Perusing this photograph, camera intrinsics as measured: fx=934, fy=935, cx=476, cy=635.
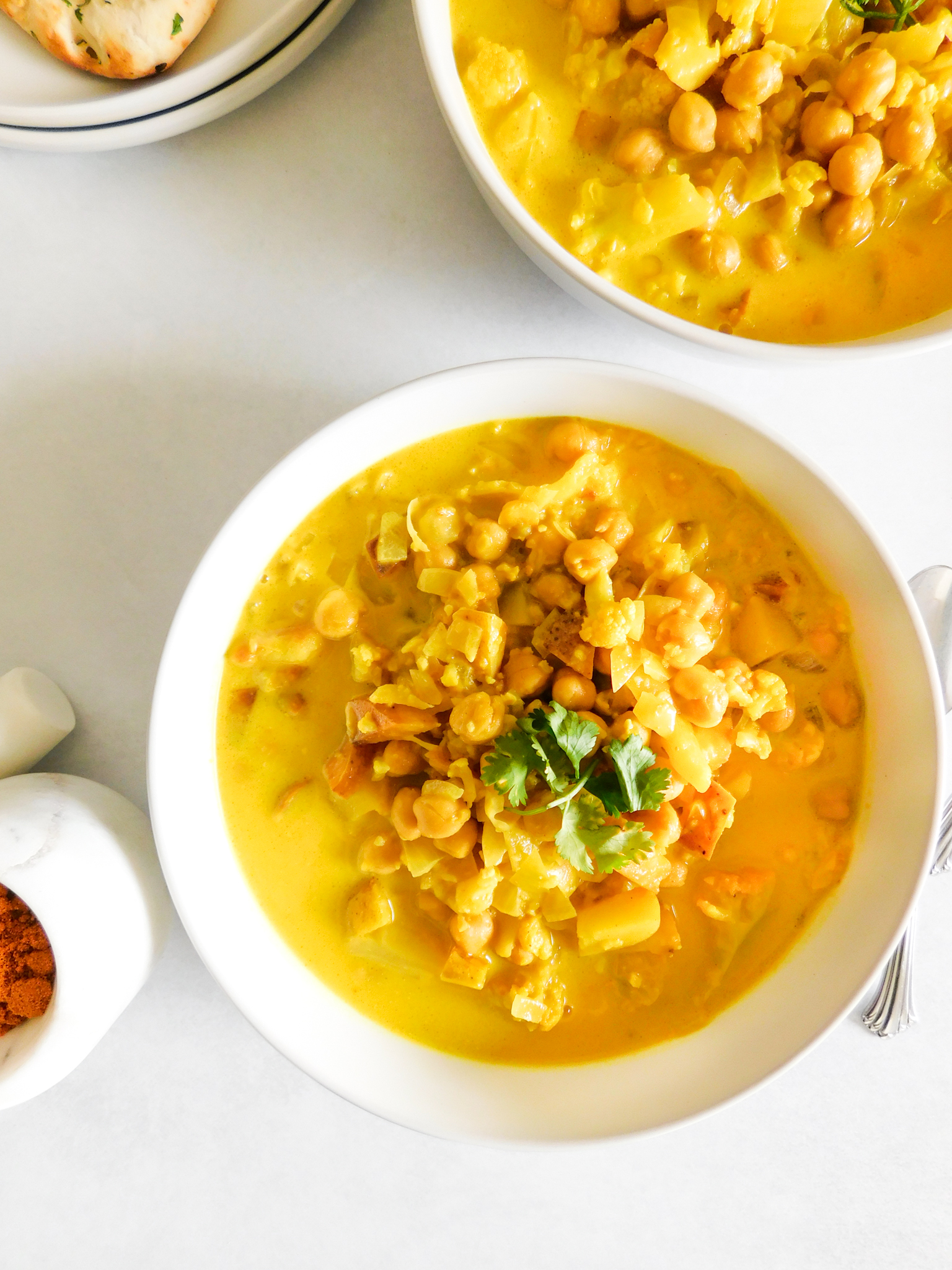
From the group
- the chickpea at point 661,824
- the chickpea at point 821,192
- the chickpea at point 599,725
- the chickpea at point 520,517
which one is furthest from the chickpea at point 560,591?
the chickpea at point 821,192

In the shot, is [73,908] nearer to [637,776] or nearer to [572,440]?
[637,776]

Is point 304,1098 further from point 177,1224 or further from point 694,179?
point 694,179

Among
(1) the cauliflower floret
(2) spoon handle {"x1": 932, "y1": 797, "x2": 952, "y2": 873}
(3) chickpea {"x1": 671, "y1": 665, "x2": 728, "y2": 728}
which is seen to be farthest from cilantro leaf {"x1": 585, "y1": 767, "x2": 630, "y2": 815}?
(1) the cauliflower floret

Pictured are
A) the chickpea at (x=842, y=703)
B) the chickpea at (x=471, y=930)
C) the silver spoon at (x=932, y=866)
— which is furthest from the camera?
the silver spoon at (x=932, y=866)

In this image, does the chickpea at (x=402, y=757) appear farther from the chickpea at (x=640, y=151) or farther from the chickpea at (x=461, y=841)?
the chickpea at (x=640, y=151)

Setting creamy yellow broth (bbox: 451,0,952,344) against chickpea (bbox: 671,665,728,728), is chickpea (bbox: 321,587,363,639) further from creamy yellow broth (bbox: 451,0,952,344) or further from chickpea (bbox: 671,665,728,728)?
creamy yellow broth (bbox: 451,0,952,344)

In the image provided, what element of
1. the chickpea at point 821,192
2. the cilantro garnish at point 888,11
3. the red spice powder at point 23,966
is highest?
the cilantro garnish at point 888,11
